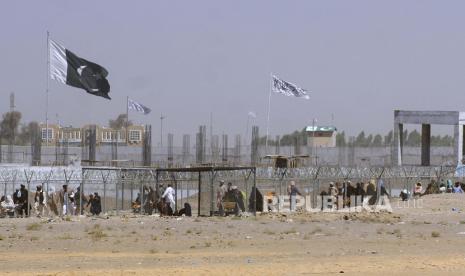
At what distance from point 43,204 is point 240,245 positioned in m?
11.2

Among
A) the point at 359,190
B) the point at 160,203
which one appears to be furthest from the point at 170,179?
the point at 359,190

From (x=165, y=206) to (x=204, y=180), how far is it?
10682 mm

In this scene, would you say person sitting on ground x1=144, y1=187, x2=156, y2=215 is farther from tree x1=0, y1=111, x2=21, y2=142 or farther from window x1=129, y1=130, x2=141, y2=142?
window x1=129, y1=130, x2=141, y2=142

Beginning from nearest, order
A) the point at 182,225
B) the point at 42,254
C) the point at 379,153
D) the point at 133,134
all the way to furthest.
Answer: the point at 42,254 < the point at 182,225 < the point at 379,153 < the point at 133,134

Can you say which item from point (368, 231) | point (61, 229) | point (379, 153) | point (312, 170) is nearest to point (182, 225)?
point (61, 229)

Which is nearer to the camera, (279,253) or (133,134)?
(279,253)

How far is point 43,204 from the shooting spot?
3109cm

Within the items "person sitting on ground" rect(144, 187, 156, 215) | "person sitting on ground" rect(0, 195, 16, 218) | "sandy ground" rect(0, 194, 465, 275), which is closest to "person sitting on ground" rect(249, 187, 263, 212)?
"sandy ground" rect(0, 194, 465, 275)

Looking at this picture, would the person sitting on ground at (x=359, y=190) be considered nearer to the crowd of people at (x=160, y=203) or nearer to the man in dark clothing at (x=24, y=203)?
the crowd of people at (x=160, y=203)

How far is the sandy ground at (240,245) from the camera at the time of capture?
17.0 meters

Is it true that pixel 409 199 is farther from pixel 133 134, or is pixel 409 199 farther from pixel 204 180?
pixel 133 134

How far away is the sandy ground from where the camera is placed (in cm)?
1700

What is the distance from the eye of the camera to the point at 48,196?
32.2 m

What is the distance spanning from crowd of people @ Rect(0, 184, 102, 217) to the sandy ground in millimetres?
1860
